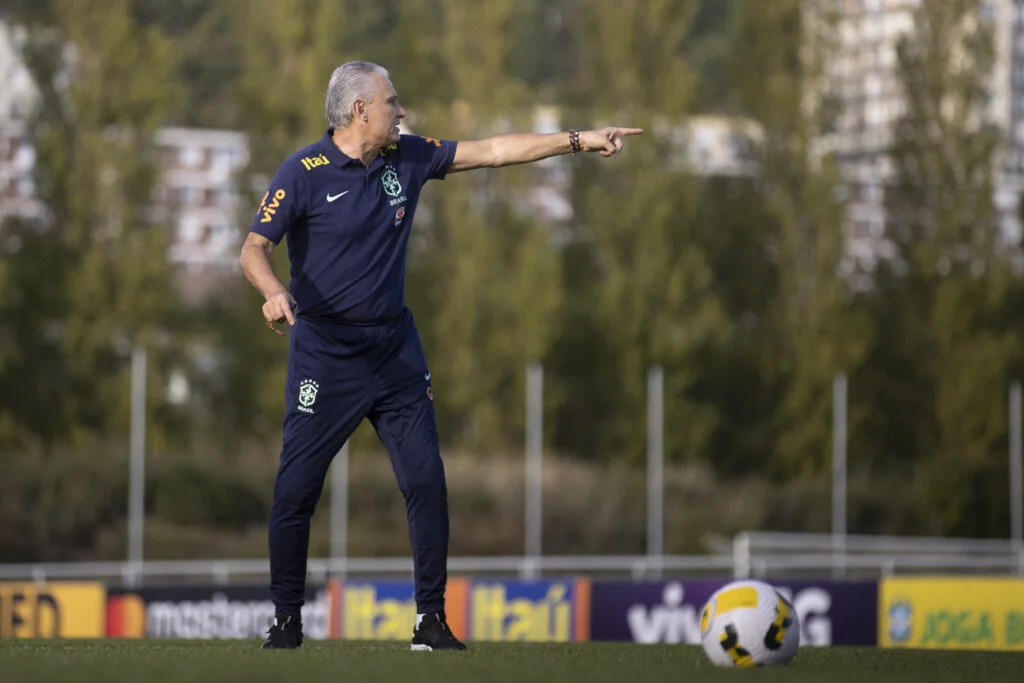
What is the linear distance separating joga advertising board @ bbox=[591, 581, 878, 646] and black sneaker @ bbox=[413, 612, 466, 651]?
9.92 metres

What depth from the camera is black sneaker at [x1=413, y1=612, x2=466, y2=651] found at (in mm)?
6836

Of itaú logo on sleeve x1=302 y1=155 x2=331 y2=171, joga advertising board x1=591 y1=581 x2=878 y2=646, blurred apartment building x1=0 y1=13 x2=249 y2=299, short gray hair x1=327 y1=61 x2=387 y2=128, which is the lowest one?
joga advertising board x1=591 y1=581 x2=878 y2=646

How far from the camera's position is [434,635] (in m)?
6.86

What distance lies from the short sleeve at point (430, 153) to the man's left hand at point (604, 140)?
0.51 metres

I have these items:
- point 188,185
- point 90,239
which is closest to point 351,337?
point 90,239

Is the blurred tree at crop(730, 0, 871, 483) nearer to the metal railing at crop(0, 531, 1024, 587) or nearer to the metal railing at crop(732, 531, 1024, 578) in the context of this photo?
the metal railing at crop(732, 531, 1024, 578)

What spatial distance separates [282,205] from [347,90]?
486mm

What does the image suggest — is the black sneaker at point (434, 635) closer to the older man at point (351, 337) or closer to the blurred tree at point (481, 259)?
the older man at point (351, 337)

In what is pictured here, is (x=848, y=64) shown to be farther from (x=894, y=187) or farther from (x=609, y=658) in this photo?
(x=609, y=658)

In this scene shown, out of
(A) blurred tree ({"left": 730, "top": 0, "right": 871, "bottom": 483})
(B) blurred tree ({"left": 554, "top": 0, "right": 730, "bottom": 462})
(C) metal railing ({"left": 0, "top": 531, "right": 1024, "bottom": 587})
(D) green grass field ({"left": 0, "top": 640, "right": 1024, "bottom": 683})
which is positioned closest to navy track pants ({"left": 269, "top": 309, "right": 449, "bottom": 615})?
(D) green grass field ({"left": 0, "top": 640, "right": 1024, "bottom": 683})

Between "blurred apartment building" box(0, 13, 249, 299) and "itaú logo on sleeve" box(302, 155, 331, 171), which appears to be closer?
"itaú logo on sleeve" box(302, 155, 331, 171)

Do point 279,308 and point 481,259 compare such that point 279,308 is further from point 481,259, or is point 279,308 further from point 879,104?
point 879,104

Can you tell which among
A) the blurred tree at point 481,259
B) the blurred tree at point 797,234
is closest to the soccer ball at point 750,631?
the blurred tree at point 481,259

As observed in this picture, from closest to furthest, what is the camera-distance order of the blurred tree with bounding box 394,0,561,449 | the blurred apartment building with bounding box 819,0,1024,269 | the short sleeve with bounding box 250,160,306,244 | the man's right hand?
the man's right hand
the short sleeve with bounding box 250,160,306,244
the blurred tree with bounding box 394,0,561,449
the blurred apartment building with bounding box 819,0,1024,269
